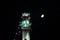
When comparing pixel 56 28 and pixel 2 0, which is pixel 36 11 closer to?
pixel 56 28

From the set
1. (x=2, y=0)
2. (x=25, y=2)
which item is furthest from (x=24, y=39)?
(x=2, y=0)

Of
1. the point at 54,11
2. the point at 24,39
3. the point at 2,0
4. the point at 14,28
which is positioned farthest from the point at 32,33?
the point at 2,0

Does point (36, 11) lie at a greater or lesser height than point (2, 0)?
lesser

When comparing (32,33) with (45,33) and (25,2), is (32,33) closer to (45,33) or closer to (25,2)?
(45,33)

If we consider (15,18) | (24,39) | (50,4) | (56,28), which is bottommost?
(24,39)

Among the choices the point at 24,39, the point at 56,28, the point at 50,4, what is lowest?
the point at 24,39

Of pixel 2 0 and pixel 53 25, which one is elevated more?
pixel 2 0

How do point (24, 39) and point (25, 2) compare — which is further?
point (25, 2)

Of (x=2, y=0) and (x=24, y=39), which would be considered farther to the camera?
(x=2, y=0)
